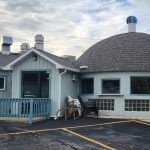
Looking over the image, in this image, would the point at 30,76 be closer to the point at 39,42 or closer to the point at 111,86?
the point at 39,42

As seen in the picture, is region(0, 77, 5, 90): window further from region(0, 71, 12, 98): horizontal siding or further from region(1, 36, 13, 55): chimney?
region(1, 36, 13, 55): chimney

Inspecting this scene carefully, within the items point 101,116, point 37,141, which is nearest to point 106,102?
point 101,116

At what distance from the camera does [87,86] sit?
65.8ft

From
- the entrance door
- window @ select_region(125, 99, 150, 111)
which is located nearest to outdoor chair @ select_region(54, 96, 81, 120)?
the entrance door

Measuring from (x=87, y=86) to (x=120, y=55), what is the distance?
2.63 metres

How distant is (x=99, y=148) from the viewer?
382 inches

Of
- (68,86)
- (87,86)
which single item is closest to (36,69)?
(68,86)

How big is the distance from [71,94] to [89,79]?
144cm

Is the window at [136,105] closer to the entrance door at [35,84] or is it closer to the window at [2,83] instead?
the entrance door at [35,84]

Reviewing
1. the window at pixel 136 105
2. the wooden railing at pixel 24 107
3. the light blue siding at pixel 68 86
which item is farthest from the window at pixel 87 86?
the wooden railing at pixel 24 107

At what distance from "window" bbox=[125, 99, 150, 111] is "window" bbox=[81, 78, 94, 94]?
2350 millimetres

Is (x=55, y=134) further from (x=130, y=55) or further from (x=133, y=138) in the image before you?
(x=130, y=55)

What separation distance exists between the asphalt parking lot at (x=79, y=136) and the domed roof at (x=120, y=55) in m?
4.32

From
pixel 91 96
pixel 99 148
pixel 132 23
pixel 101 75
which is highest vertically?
pixel 132 23
